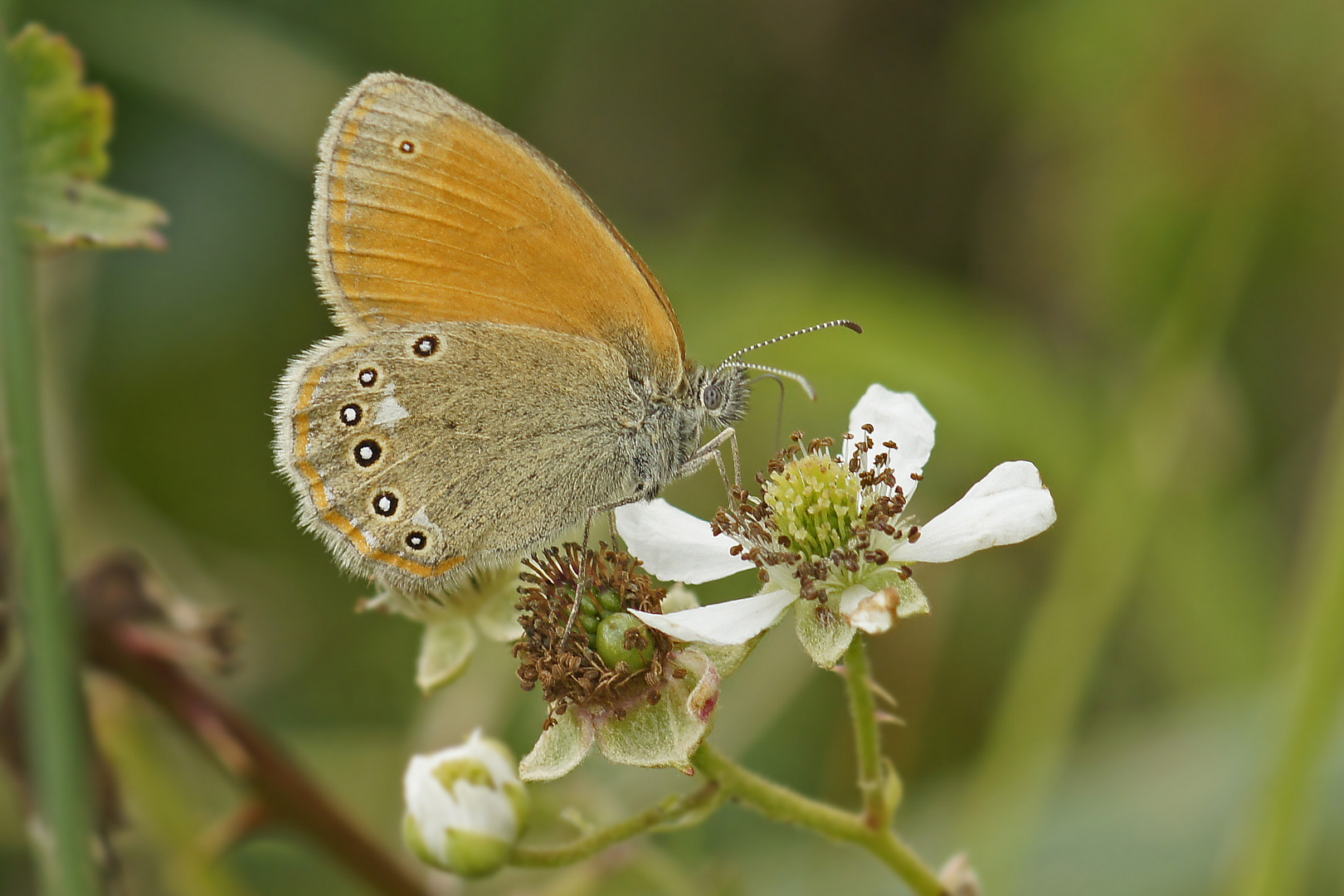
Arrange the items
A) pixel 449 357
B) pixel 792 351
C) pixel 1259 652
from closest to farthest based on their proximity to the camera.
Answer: pixel 449 357, pixel 1259 652, pixel 792 351

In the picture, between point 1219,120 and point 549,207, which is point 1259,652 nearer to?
point 1219,120

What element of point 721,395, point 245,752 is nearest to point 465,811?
point 245,752

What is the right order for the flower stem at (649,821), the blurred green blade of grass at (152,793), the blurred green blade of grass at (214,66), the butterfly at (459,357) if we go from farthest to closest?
the blurred green blade of grass at (214,66) → the blurred green blade of grass at (152,793) → the butterfly at (459,357) → the flower stem at (649,821)

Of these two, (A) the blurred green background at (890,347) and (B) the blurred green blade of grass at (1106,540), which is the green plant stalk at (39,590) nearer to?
(A) the blurred green background at (890,347)

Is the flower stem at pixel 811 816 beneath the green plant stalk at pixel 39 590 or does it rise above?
beneath

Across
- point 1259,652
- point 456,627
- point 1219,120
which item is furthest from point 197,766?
point 1219,120

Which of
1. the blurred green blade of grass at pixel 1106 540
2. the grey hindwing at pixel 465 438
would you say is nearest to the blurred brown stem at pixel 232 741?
the grey hindwing at pixel 465 438

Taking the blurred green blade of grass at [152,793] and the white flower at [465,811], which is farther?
the blurred green blade of grass at [152,793]
